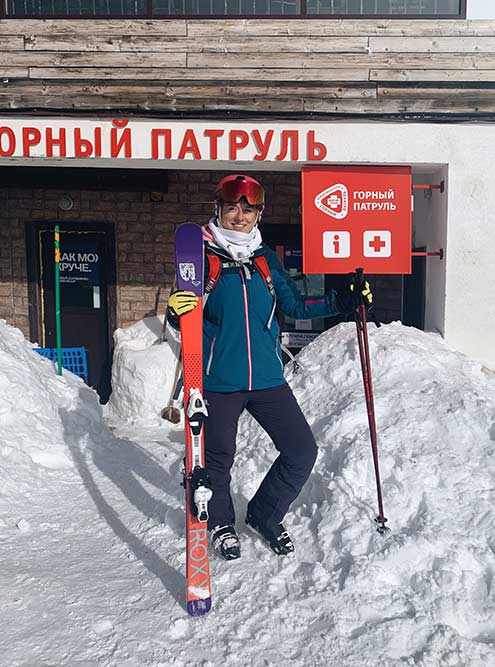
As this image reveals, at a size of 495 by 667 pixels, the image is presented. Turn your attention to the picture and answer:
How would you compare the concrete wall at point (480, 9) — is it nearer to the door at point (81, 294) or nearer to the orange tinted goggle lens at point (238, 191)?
the orange tinted goggle lens at point (238, 191)

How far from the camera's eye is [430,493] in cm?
336

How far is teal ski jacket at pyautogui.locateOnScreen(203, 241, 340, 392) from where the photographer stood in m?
3.08

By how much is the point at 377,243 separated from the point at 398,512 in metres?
3.52

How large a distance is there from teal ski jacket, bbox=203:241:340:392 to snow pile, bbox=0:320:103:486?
6.75ft

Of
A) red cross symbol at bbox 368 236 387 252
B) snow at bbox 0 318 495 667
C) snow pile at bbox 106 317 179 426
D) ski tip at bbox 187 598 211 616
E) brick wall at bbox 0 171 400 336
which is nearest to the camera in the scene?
snow at bbox 0 318 495 667

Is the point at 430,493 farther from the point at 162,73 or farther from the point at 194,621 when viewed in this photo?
the point at 162,73

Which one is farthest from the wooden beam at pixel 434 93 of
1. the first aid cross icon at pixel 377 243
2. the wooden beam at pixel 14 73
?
the wooden beam at pixel 14 73

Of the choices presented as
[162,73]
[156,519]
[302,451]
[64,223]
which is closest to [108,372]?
[64,223]

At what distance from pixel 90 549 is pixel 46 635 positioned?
0.84 meters

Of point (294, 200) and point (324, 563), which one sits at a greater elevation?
point (294, 200)

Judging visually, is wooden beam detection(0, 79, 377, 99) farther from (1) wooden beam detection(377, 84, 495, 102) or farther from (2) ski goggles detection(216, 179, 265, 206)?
(2) ski goggles detection(216, 179, 265, 206)

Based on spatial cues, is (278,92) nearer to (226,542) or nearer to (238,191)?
(238,191)

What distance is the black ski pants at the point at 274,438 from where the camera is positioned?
3.11 meters

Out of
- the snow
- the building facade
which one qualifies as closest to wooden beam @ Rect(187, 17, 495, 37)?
the building facade
